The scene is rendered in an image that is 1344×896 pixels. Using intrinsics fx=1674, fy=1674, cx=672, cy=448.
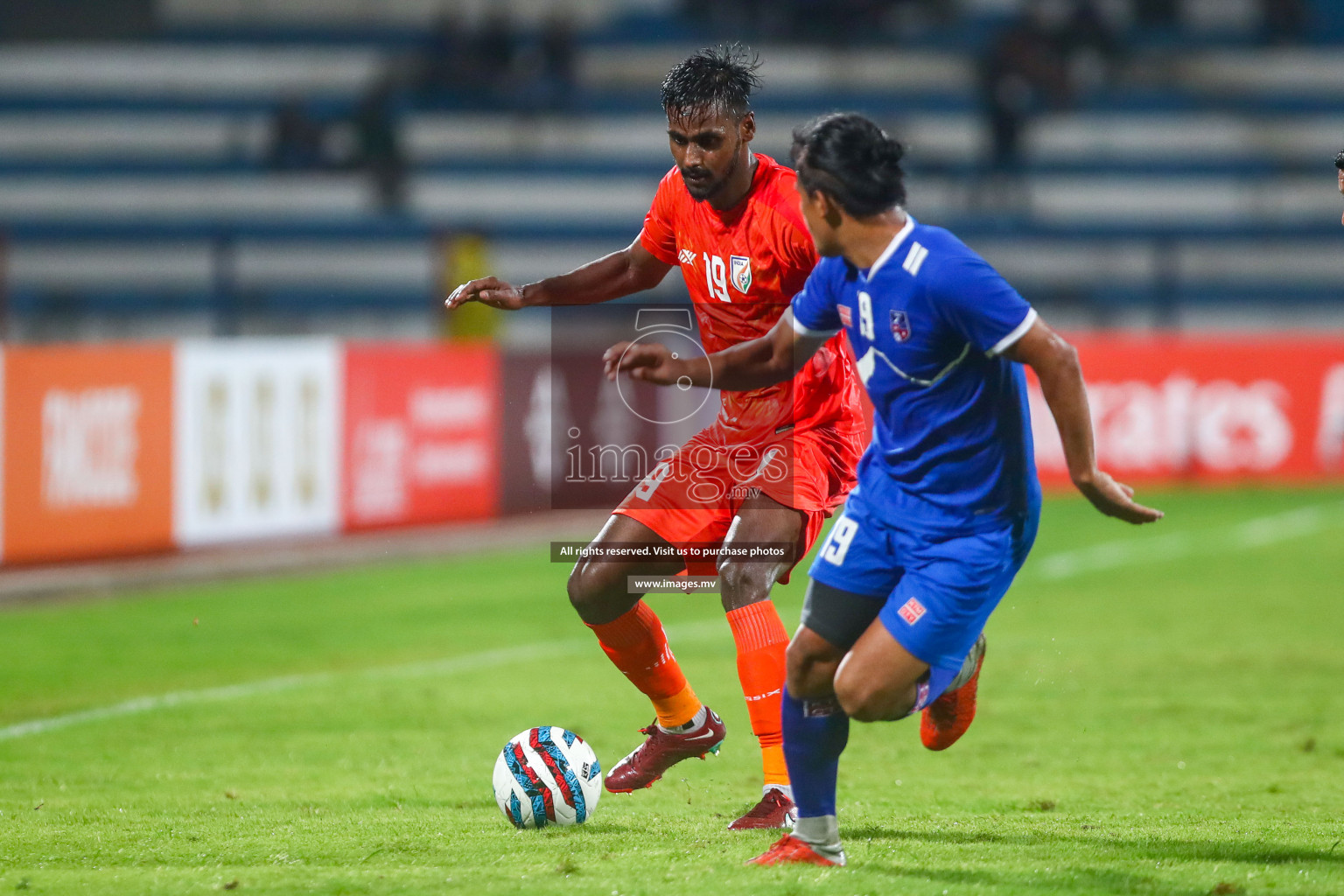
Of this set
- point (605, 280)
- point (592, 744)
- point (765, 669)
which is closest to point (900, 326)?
point (765, 669)

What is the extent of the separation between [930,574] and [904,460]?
0.33m

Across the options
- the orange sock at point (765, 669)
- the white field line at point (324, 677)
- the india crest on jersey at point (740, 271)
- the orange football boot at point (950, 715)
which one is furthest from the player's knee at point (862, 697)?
the white field line at point (324, 677)

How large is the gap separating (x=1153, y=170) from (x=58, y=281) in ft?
51.3

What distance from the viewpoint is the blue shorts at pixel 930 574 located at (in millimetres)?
4602

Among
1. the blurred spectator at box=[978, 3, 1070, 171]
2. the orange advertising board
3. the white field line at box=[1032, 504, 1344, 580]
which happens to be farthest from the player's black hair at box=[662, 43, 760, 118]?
the blurred spectator at box=[978, 3, 1070, 171]

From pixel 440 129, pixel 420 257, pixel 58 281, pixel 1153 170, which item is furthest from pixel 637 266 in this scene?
pixel 1153 170

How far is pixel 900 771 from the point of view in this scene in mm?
6723

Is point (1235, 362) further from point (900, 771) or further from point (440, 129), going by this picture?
point (900, 771)

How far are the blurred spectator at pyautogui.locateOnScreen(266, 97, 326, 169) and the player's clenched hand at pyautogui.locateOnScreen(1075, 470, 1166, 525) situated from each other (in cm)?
1900

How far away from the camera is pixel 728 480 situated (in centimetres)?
574

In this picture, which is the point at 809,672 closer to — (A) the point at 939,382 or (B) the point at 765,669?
(B) the point at 765,669

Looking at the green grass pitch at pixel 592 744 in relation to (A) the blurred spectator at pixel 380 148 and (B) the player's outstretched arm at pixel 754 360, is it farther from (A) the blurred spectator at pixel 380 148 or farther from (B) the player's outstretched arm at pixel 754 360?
(A) the blurred spectator at pixel 380 148

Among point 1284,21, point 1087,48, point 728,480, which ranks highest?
point 1284,21

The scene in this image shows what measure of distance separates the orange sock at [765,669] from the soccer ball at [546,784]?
580 millimetres
